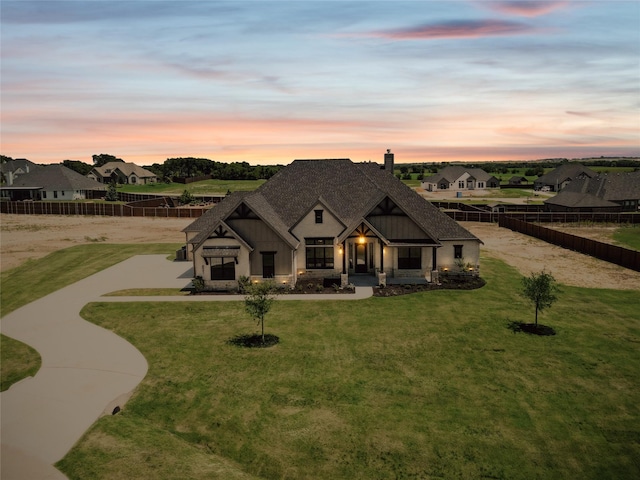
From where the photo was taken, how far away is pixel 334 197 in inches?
1455

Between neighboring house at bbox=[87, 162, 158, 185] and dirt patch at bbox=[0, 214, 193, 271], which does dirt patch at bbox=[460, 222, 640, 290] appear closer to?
dirt patch at bbox=[0, 214, 193, 271]

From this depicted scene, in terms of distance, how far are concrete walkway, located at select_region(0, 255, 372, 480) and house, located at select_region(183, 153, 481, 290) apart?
119 inches

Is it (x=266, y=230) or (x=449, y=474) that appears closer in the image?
(x=449, y=474)

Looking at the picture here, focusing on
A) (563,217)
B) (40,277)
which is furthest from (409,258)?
(563,217)

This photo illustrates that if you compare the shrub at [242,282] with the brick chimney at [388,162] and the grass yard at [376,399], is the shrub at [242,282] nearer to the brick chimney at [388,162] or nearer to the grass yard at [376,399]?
the grass yard at [376,399]

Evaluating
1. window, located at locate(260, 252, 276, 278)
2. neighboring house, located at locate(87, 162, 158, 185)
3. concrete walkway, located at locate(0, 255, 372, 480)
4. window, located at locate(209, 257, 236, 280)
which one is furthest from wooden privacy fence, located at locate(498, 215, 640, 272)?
neighboring house, located at locate(87, 162, 158, 185)

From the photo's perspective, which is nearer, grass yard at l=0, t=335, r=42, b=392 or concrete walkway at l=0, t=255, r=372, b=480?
concrete walkway at l=0, t=255, r=372, b=480

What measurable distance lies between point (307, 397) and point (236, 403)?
8.48 feet

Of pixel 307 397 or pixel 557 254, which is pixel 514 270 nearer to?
pixel 557 254

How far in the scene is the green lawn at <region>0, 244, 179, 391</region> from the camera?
19172mm

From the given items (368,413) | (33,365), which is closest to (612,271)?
(368,413)

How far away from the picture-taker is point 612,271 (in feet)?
119

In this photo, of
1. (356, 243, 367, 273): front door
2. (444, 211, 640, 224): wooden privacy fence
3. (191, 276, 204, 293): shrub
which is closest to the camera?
(191, 276, 204, 293): shrub

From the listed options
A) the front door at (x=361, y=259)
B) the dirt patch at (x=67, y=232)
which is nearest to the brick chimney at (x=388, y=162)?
the front door at (x=361, y=259)
